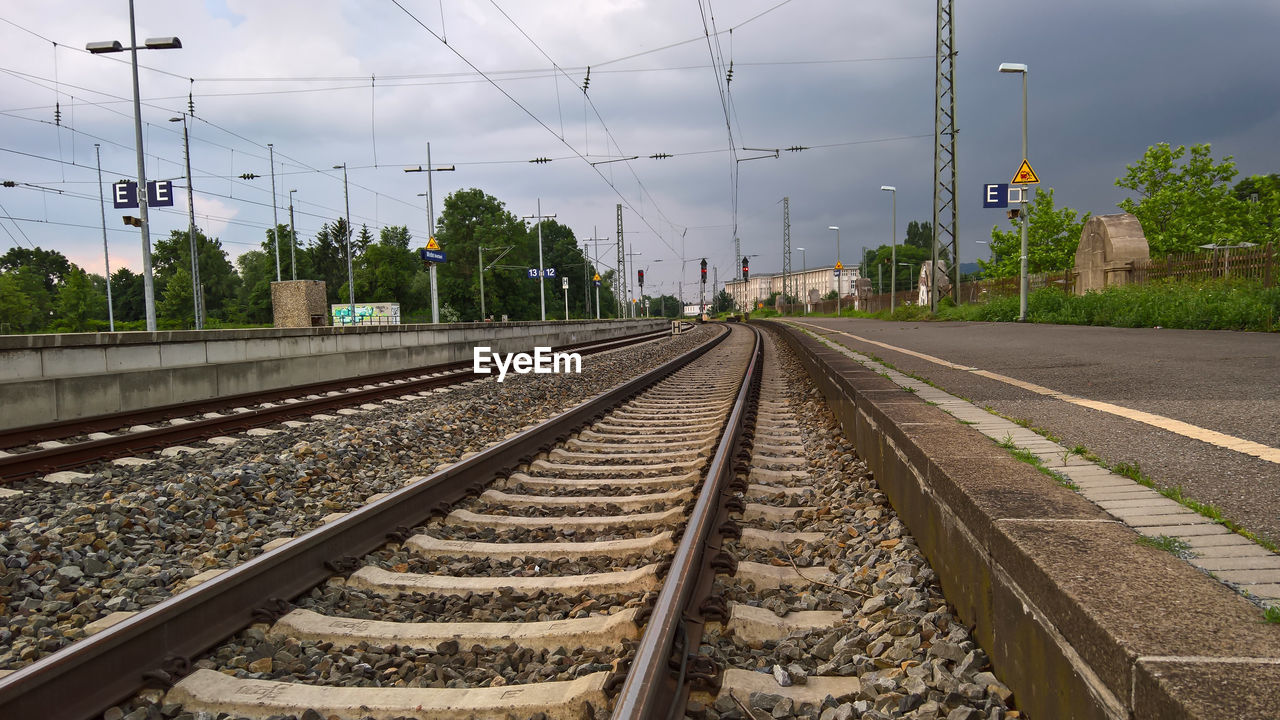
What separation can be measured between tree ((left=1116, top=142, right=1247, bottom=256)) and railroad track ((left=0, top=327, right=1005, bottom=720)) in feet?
200

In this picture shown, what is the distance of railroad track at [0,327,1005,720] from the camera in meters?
2.54

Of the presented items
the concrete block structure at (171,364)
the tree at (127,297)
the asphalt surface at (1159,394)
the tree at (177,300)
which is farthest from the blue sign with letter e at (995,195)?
the tree at (127,297)

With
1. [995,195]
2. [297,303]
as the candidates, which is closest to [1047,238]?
[995,195]

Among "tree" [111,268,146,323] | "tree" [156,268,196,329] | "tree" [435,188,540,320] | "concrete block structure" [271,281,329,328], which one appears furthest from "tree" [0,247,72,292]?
"concrete block structure" [271,281,329,328]

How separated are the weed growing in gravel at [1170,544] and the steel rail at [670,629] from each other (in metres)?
1.61

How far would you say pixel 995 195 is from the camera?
26.0 metres

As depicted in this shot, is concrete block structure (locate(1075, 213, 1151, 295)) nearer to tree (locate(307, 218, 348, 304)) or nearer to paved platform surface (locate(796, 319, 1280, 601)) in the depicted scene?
paved platform surface (locate(796, 319, 1280, 601))

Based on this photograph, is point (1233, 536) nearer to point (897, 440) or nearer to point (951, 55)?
point (897, 440)

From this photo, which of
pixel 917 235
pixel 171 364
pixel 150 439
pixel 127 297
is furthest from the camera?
pixel 917 235

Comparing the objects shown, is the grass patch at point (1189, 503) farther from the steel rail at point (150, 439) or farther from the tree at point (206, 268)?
the tree at point (206, 268)

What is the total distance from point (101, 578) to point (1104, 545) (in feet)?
15.2

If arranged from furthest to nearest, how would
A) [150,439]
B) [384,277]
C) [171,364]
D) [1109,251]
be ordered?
[384,277] < [1109,251] < [171,364] < [150,439]

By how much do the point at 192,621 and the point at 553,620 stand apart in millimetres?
1456

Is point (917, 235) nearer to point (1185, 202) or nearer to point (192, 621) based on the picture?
point (1185, 202)
